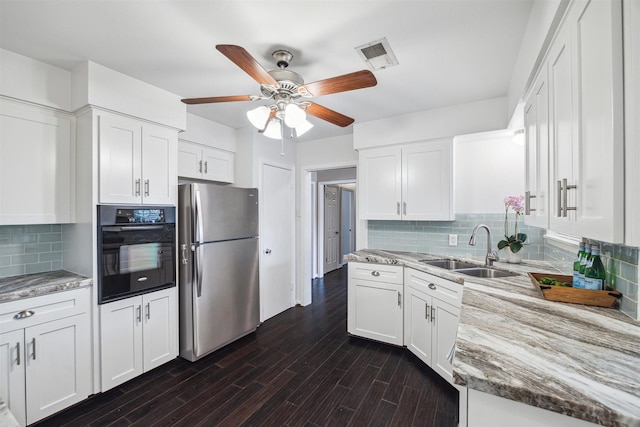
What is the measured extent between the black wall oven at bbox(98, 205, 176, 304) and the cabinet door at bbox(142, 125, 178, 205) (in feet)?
0.35

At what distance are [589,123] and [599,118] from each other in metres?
0.06

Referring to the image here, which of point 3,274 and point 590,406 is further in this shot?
point 3,274

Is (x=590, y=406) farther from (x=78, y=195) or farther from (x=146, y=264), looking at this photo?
(x=78, y=195)

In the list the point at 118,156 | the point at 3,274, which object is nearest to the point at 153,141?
the point at 118,156

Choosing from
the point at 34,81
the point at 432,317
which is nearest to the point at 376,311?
the point at 432,317

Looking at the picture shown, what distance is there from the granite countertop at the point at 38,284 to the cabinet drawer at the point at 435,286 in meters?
2.61

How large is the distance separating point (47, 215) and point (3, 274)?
532 mm

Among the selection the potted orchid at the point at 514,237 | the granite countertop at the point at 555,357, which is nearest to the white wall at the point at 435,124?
the potted orchid at the point at 514,237

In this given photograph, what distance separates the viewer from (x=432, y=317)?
230 centimetres

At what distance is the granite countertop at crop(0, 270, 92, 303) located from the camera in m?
1.68

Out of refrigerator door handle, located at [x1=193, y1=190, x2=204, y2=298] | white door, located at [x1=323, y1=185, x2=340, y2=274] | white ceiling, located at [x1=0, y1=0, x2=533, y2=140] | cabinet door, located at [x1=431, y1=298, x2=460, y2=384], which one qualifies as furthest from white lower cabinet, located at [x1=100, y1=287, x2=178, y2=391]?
white door, located at [x1=323, y1=185, x2=340, y2=274]

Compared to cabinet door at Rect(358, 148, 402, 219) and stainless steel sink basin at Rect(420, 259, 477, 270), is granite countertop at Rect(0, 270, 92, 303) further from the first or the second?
stainless steel sink basin at Rect(420, 259, 477, 270)

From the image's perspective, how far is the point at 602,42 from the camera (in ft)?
2.62

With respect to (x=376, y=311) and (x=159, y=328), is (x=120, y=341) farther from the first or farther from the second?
(x=376, y=311)
